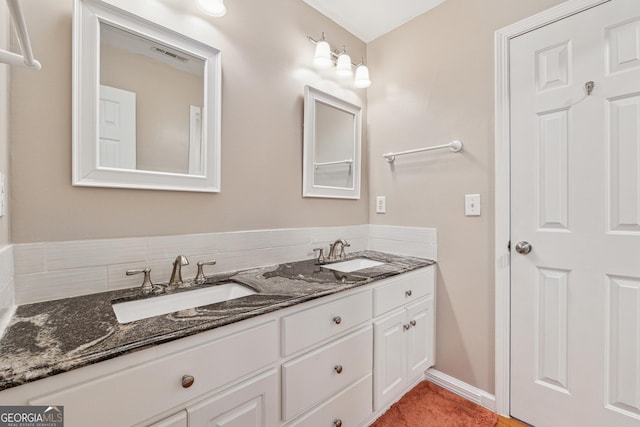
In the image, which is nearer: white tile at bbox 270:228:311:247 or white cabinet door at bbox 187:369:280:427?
white cabinet door at bbox 187:369:280:427

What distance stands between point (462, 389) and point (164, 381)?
1.68 m

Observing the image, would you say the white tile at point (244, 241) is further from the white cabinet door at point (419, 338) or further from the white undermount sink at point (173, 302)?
the white cabinet door at point (419, 338)

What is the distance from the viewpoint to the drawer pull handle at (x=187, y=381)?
794mm

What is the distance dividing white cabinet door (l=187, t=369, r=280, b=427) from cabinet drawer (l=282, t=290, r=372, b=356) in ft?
0.41

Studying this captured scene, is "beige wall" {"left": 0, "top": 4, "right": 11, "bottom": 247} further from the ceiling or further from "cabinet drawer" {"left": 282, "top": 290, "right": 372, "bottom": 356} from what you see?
the ceiling

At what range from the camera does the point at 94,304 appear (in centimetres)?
98

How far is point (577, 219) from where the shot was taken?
52.6 inches

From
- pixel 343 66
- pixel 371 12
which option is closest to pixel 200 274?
pixel 343 66

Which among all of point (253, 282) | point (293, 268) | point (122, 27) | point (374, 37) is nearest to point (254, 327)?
point (253, 282)

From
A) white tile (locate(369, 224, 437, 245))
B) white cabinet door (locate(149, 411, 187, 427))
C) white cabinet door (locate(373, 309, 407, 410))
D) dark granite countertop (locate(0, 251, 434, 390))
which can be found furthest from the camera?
white tile (locate(369, 224, 437, 245))

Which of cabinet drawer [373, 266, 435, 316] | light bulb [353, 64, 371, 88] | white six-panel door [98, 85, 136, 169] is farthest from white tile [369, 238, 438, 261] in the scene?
white six-panel door [98, 85, 136, 169]

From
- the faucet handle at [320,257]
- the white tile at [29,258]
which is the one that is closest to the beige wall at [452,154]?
the faucet handle at [320,257]

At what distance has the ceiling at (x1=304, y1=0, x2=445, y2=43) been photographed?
1.83 m

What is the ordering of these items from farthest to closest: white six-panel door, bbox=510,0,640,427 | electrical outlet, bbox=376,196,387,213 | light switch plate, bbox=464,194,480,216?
electrical outlet, bbox=376,196,387,213 → light switch plate, bbox=464,194,480,216 → white six-panel door, bbox=510,0,640,427
